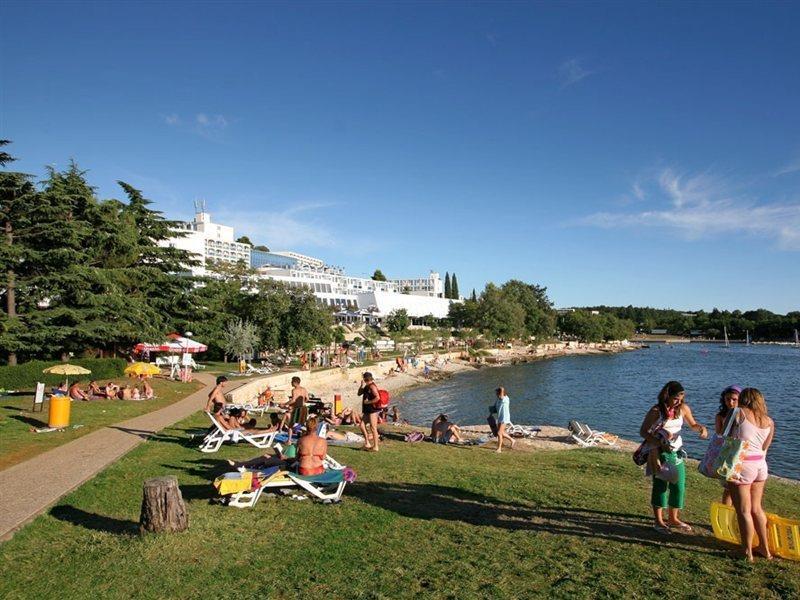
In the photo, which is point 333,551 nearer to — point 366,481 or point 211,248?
point 366,481

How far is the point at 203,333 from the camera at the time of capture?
34.4 m

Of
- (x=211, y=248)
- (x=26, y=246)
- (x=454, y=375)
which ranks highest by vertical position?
(x=211, y=248)

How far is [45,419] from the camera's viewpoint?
1362 cm

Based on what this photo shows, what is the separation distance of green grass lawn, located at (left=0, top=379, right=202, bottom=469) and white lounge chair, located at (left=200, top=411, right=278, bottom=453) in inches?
125

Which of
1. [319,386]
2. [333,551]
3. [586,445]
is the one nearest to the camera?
[333,551]

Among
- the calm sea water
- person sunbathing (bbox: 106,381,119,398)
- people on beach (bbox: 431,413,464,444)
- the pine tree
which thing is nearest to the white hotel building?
the calm sea water

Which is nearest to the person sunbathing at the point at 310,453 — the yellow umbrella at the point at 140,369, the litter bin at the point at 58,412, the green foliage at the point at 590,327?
the litter bin at the point at 58,412

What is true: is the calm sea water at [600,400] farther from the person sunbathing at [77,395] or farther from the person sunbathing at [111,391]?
the person sunbathing at [77,395]

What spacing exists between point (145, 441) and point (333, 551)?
298 inches

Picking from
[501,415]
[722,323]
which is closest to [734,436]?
[501,415]

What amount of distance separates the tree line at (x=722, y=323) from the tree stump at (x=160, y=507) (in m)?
165

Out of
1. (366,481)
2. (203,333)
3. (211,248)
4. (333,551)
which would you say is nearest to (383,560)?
(333,551)

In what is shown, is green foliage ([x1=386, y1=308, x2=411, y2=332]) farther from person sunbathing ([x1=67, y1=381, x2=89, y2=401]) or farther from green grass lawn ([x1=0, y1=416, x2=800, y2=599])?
green grass lawn ([x1=0, y1=416, x2=800, y2=599])

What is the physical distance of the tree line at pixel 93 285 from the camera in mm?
23172
